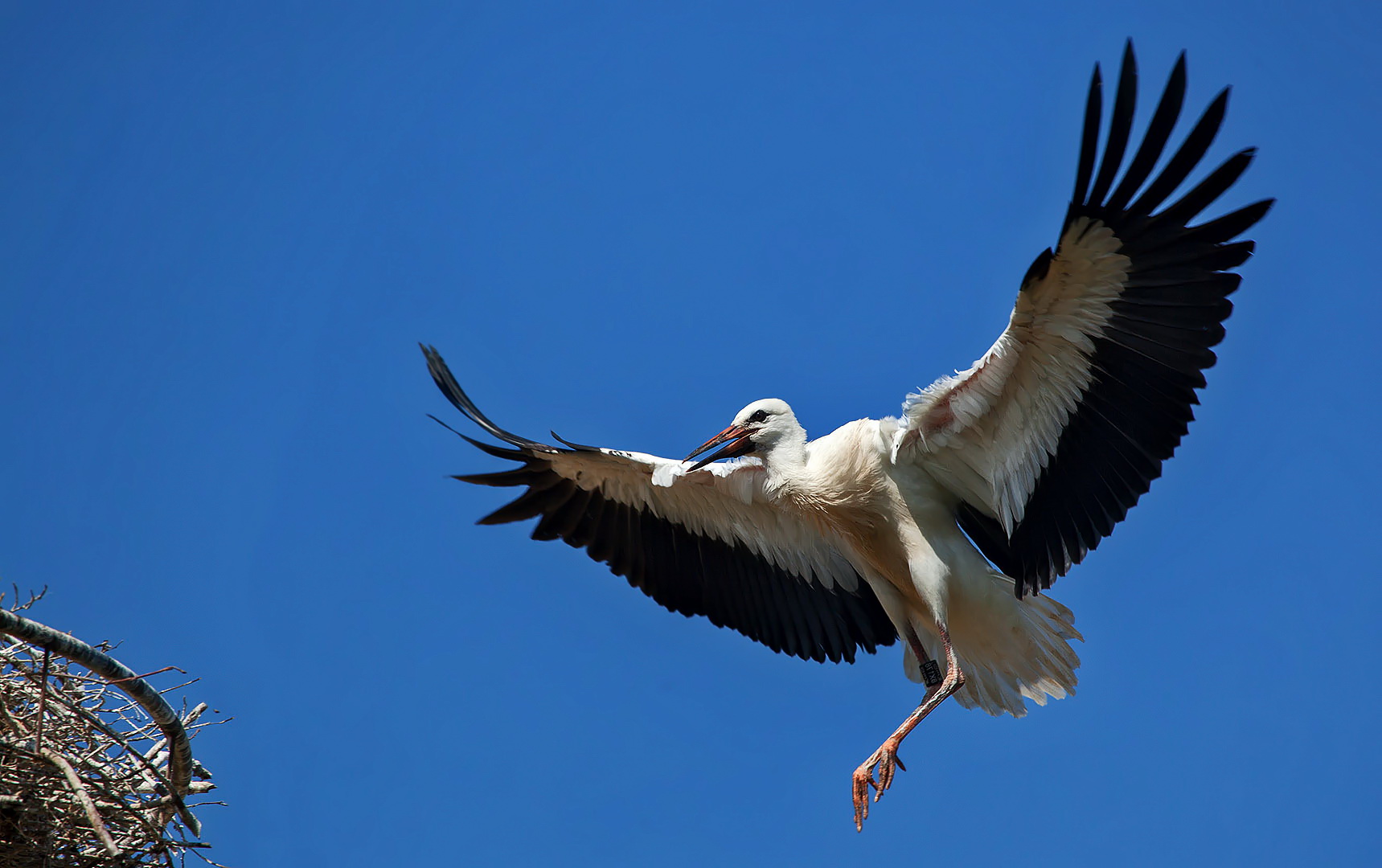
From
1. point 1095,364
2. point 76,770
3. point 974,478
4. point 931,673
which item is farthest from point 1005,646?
point 76,770

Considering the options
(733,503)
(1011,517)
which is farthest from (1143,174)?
(733,503)

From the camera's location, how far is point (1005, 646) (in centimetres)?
685

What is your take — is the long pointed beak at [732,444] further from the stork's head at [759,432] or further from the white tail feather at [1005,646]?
the white tail feather at [1005,646]

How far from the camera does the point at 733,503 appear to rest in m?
7.30

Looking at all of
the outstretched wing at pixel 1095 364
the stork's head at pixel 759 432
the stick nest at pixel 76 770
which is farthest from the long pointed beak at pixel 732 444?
the stick nest at pixel 76 770

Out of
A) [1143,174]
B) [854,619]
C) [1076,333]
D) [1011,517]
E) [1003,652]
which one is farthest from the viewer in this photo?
[854,619]

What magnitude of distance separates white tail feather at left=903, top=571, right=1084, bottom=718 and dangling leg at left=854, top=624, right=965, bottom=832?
0.14 m

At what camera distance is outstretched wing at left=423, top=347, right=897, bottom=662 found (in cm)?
737

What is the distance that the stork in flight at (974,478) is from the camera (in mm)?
5520

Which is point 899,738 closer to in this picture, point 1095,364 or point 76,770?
point 1095,364

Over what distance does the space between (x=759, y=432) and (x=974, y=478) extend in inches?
42.5

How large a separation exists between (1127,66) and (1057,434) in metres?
1.79

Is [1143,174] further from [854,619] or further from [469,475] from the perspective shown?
[469,475]

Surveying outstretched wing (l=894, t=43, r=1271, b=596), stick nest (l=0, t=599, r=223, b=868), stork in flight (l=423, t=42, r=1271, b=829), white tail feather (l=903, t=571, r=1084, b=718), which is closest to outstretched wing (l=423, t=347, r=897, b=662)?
stork in flight (l=423, t=42, r=1271, b=829)
